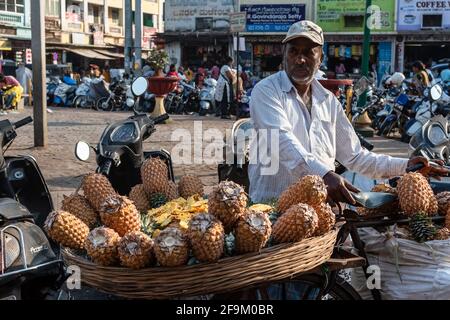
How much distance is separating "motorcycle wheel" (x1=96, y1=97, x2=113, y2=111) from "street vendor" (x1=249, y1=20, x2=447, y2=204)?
1712cm

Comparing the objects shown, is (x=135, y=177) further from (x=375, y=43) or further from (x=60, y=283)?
(x=375, y=43)

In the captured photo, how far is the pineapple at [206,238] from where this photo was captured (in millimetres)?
2004

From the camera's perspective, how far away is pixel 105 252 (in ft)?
6.77

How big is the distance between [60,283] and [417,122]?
8745mm

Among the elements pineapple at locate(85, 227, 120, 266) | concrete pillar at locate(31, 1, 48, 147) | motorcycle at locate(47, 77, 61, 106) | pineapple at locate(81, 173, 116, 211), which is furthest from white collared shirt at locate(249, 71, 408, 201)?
motorcycle at locate(47, 77, 61, 106)

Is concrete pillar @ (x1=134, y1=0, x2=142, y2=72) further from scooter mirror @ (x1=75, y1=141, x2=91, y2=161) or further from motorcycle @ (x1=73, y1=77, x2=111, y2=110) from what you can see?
scooter mirror @ (x1=75, y1=141, x2=91, y2=161)

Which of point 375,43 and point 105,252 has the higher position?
point 375,43

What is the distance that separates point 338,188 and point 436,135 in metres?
1.83

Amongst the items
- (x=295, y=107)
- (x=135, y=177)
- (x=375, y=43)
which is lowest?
(x=135, y=177)

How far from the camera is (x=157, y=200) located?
293 cm

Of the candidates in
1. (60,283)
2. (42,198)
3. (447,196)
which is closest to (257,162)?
(447,196)

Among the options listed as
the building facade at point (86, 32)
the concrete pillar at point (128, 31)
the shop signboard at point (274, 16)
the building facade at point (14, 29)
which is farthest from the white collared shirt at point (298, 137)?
the building facade at point (14, 29)

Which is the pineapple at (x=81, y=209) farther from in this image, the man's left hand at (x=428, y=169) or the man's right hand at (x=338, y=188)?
the man's left hand at (x=428, y=169)

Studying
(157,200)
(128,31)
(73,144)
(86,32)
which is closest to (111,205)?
(157,200)
